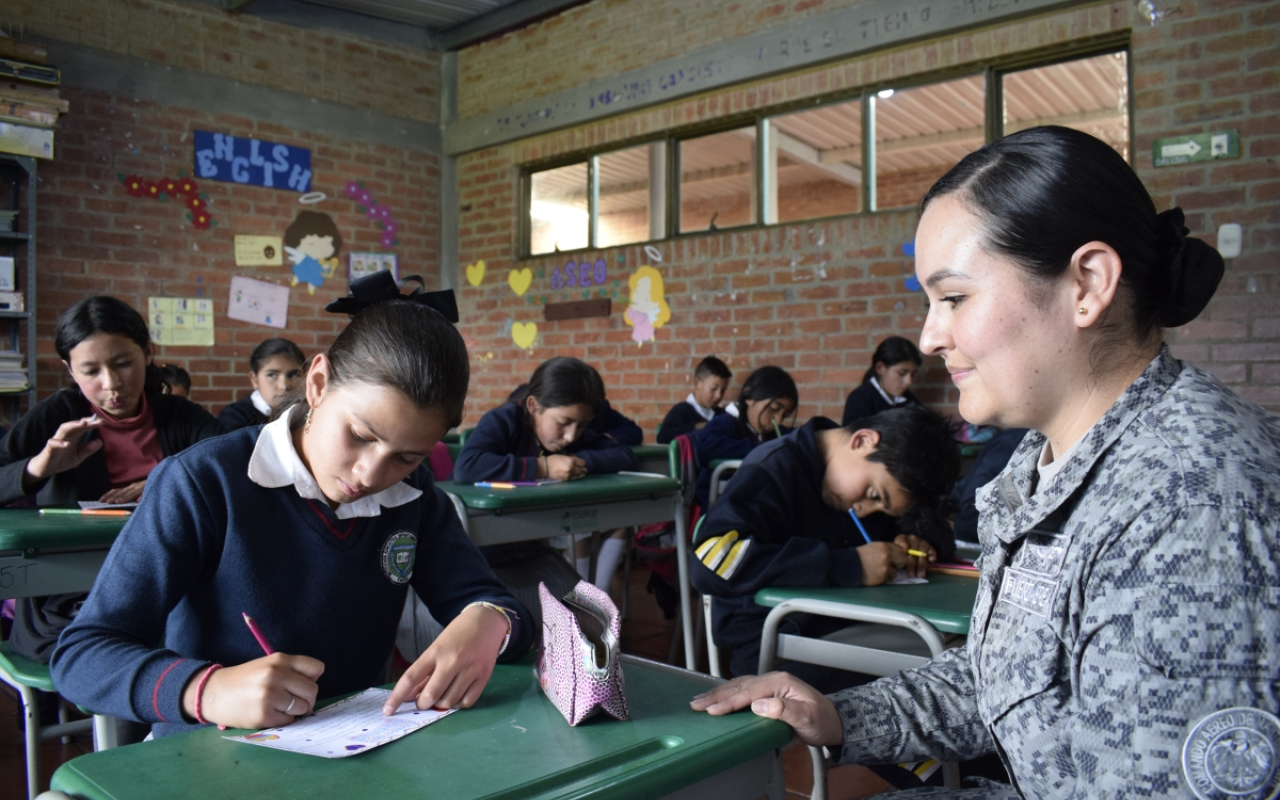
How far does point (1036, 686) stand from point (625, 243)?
5312 millimetres

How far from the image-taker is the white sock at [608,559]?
406 centimetres

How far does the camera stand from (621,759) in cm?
89

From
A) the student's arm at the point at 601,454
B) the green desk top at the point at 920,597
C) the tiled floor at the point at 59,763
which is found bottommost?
the tiled floor at the point at 59,763

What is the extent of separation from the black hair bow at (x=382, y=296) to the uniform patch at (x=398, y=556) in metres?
0.33

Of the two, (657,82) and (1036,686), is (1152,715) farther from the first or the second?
(657,82)

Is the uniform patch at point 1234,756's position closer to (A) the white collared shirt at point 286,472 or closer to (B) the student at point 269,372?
(A) the white collared shirt at point 286,472

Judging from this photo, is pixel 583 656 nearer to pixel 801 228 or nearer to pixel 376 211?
pixel 801 228

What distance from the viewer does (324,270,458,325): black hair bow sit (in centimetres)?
133

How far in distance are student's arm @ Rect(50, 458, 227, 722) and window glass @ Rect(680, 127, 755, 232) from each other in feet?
15.1

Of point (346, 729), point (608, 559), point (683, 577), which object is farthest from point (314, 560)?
point (608, 559)

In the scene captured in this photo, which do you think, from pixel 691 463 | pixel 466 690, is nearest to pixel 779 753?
pixel 466 690

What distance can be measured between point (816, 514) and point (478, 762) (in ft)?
4.50

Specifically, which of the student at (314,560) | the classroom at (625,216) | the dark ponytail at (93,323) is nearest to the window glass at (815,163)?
the classroom at (625,216)

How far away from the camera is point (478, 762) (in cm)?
88
